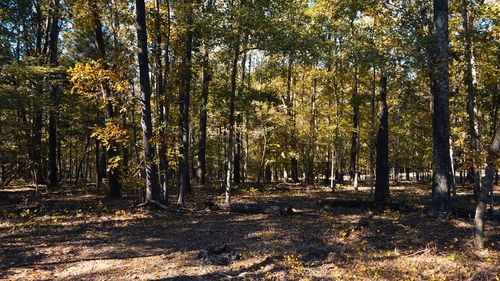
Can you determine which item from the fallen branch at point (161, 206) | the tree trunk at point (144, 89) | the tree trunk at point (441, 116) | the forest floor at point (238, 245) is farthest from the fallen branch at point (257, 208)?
the tree trunk at point (441, 116)

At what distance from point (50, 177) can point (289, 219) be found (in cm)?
1690

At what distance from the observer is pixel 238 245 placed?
974 centimetres

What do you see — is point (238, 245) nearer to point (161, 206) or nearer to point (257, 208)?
point (257, 208)

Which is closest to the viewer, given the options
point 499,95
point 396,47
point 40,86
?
point 396,47

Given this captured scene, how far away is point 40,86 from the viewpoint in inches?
650

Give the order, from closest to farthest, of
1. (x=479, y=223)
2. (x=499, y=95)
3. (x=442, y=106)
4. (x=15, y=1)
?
(x=479, y=223)
(x=442, y=106)
(x=499, y=95)
(x=15, y=1)

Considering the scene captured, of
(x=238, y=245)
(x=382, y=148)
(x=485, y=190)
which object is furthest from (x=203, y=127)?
(x=485, y=190)

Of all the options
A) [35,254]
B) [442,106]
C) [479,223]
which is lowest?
[35,254]

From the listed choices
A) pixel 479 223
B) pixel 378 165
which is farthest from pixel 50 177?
pixel 479 223

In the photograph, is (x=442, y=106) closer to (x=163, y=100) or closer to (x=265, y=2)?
(x=265, y=2)

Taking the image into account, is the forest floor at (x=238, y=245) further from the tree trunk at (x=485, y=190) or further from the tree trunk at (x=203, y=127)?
the tree trunk at (x=203, y=127)

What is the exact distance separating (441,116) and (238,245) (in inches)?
Answer: 333

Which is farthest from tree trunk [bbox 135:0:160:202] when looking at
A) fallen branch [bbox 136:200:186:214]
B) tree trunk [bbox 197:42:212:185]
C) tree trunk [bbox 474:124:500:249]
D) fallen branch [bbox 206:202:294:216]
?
tree trunk [bbox 474:124:500:249]

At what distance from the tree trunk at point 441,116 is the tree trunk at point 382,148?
4.01 meters
